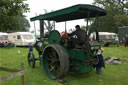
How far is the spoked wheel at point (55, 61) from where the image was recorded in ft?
13.3

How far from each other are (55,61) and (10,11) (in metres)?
2.05

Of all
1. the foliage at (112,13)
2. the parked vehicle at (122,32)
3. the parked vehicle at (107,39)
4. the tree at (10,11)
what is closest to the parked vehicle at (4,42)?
the parked vehicle at (107,39)

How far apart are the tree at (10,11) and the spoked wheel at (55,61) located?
1.39 metres

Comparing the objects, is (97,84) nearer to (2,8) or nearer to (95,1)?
(2,8)

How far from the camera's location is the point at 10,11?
329cm

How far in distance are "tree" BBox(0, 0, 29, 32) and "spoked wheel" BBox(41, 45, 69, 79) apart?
139cm

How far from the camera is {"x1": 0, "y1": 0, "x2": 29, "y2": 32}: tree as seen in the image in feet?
Answer: 10.1

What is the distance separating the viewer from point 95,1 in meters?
32.2

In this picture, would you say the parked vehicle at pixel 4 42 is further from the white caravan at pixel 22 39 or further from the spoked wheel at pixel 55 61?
the spoked wheel at pixel 55 61

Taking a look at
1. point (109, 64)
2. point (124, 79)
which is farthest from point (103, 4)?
point (124, 79)

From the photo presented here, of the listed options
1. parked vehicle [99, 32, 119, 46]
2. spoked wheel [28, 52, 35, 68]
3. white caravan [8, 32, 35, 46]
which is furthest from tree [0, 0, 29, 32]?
parked vehicle [99, 32, 119, 46]

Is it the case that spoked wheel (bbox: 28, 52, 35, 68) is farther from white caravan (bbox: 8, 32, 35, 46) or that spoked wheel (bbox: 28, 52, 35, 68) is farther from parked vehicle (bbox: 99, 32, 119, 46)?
parked vehicle (bbox: 99, 32, 119, 46)

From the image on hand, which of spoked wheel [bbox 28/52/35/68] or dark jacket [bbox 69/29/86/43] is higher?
dark jacket [bbox 69/29/86/43]

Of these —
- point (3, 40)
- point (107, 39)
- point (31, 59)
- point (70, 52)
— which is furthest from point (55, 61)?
point (3, 40)
